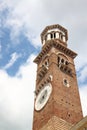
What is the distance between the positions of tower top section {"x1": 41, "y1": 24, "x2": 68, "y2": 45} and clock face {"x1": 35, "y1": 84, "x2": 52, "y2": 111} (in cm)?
763

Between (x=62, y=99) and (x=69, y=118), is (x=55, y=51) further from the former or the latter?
(x=69, y=118)

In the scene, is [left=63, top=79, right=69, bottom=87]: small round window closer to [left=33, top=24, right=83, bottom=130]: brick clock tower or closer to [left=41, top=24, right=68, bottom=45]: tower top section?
[left=33, top=24, right=83, bottom=130]: brick clock tower

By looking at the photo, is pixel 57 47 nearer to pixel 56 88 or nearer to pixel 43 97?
pixel 56 88

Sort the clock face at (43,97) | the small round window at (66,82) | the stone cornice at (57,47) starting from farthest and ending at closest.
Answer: the stone cornice at (57,47)
the small round window at (66,82)
the clock face at (43,97)

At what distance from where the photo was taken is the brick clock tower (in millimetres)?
21859

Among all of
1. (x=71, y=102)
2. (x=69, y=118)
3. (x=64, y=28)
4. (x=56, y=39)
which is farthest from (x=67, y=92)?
(x=64, y=28)

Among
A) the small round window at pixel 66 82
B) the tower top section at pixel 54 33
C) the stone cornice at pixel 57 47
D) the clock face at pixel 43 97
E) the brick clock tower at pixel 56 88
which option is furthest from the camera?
the tower top section at pixel 54 33

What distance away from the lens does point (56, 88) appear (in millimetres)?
23562

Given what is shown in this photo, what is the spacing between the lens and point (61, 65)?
26188 mm

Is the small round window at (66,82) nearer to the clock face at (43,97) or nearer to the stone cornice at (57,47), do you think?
the clock face at (43,97)

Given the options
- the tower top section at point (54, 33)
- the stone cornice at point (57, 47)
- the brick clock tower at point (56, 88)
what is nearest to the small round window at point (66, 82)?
the brick clock tower at point (56, 88)

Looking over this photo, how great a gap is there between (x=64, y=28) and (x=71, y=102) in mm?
11345

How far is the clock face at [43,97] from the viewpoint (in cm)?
2376

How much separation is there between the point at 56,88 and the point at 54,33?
30.8 ft
